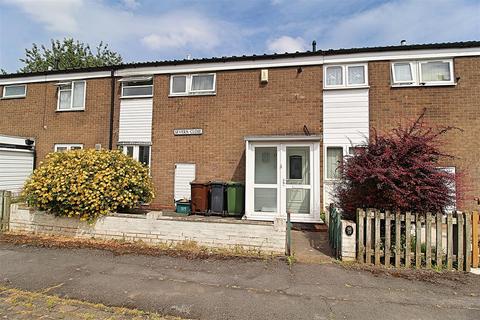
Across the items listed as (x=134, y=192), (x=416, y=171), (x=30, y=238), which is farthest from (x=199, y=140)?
(x=416, y=171)

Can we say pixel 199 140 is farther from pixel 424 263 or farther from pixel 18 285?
pixel 424 263

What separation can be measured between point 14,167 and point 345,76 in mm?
13184

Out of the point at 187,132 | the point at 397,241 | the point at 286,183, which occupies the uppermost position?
the point at 187,132

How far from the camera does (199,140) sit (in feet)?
33.9

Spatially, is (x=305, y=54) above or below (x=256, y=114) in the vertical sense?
above

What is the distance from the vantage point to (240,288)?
4336 millimetres

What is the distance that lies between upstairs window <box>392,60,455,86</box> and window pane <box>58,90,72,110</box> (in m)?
12.9

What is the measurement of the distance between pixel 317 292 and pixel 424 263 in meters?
2.51

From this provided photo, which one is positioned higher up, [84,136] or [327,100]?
[327,100]

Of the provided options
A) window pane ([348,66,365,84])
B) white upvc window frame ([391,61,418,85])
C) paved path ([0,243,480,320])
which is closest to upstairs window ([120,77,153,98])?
paved path ([0,243,480,320])

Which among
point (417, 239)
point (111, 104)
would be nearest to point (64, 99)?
point (111, 104)

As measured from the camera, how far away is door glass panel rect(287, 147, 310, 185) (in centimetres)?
881

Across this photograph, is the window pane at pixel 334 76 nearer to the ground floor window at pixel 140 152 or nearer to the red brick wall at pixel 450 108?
the red brick wall at pixel 450 108

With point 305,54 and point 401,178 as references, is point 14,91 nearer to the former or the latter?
point 305,54
